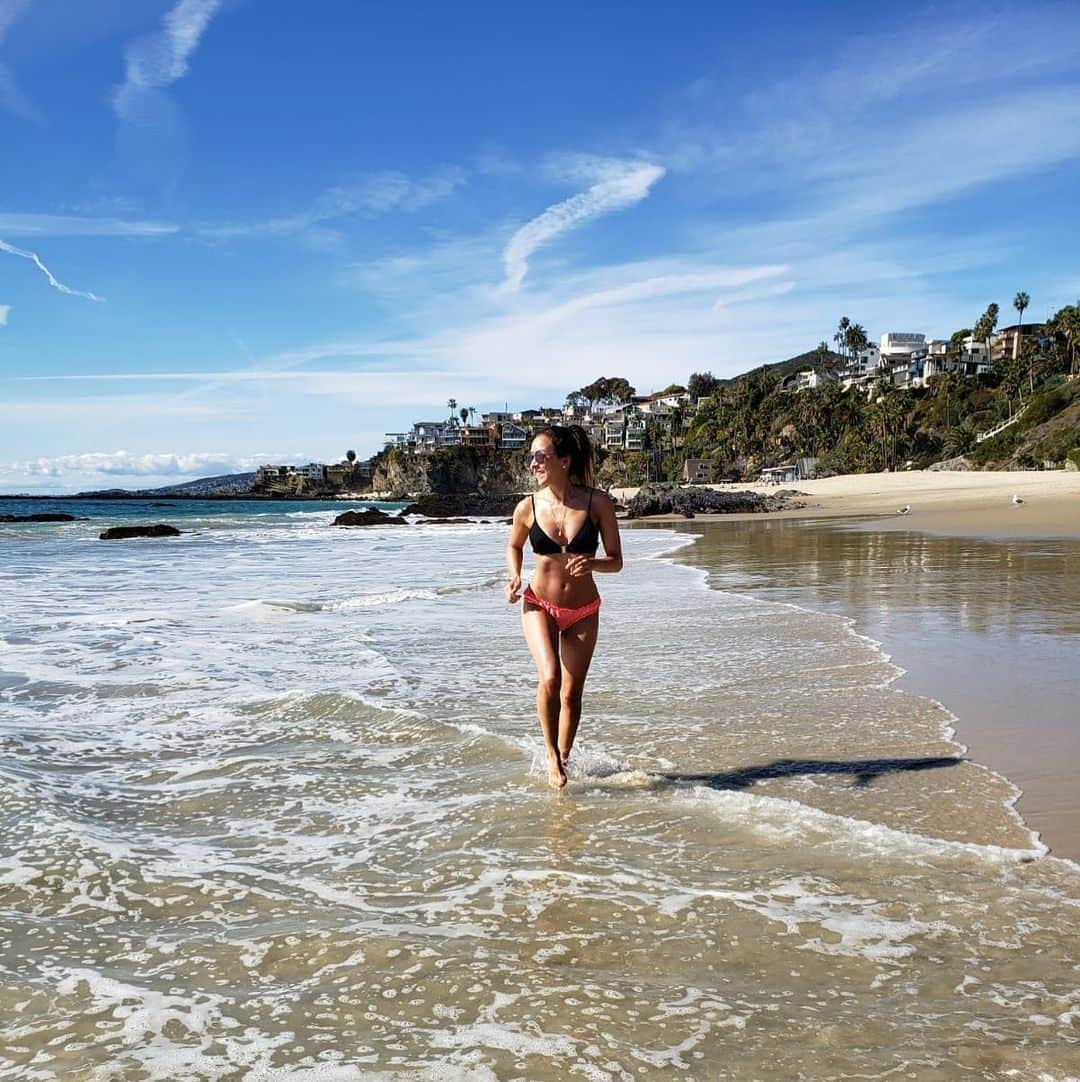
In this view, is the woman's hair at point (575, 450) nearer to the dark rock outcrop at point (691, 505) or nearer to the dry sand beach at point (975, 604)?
the dry sand beach at point (975, 604)

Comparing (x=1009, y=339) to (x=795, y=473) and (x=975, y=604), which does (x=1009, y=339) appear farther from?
(x=975, y=604)

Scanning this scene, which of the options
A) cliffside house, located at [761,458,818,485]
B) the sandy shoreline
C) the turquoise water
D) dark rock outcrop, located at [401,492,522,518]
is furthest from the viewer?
cliffside house, located at [761,458,818,485]

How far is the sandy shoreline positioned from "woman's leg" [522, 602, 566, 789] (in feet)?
66.8

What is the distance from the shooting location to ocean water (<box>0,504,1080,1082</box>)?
2547 mm

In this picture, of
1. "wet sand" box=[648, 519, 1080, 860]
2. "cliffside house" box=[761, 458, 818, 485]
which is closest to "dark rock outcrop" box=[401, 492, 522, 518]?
"cliffside house" box=[761, 458, 818, 485]

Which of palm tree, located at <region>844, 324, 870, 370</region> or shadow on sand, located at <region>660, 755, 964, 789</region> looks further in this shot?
palm tree, located at <region>844, 324, 870, 370</region>

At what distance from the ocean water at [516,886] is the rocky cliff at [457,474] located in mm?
157568

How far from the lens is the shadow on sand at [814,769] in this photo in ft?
15.9

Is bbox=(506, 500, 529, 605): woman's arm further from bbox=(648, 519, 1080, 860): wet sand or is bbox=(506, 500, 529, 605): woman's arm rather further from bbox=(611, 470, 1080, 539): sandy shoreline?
bbox=(611, 470, 1080, 539): sandy shoreline

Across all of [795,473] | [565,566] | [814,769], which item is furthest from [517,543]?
[795,473]

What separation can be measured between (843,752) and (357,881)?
3147mm

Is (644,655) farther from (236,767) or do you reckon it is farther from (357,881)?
(357,881)

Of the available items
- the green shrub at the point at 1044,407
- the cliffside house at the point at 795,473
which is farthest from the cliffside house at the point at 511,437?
the green shrub at the point at 1044,407

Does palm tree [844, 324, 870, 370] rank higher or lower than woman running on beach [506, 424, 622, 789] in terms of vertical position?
higher
